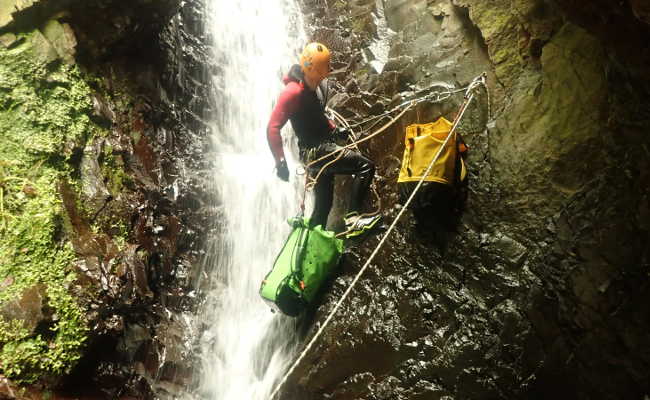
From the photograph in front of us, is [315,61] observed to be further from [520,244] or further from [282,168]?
[520,244]

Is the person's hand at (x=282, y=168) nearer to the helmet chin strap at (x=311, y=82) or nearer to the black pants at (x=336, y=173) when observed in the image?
the black pants at (x=336, y=173)

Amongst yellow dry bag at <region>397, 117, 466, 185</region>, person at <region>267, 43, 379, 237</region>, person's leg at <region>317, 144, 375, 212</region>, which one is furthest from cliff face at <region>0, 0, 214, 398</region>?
yellow dry bag at <region>397, 117, 466, 185</region>

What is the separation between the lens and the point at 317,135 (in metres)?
4.45

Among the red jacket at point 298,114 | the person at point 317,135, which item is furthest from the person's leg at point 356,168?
the red jacket at point 298,114

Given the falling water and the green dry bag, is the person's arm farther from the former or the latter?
the falling water

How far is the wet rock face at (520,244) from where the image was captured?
2672mm

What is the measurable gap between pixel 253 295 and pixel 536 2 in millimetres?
5228

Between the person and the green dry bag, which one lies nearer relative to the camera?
the person

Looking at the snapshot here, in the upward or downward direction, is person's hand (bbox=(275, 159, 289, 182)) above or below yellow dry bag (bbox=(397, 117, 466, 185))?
below

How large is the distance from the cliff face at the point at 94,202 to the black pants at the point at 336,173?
89.1 inches

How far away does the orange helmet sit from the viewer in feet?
12.7

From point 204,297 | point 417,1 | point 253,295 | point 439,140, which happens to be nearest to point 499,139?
point 439,140

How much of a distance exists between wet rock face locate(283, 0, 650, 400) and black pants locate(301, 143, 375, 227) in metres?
0.38

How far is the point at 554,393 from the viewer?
9.61 feet
